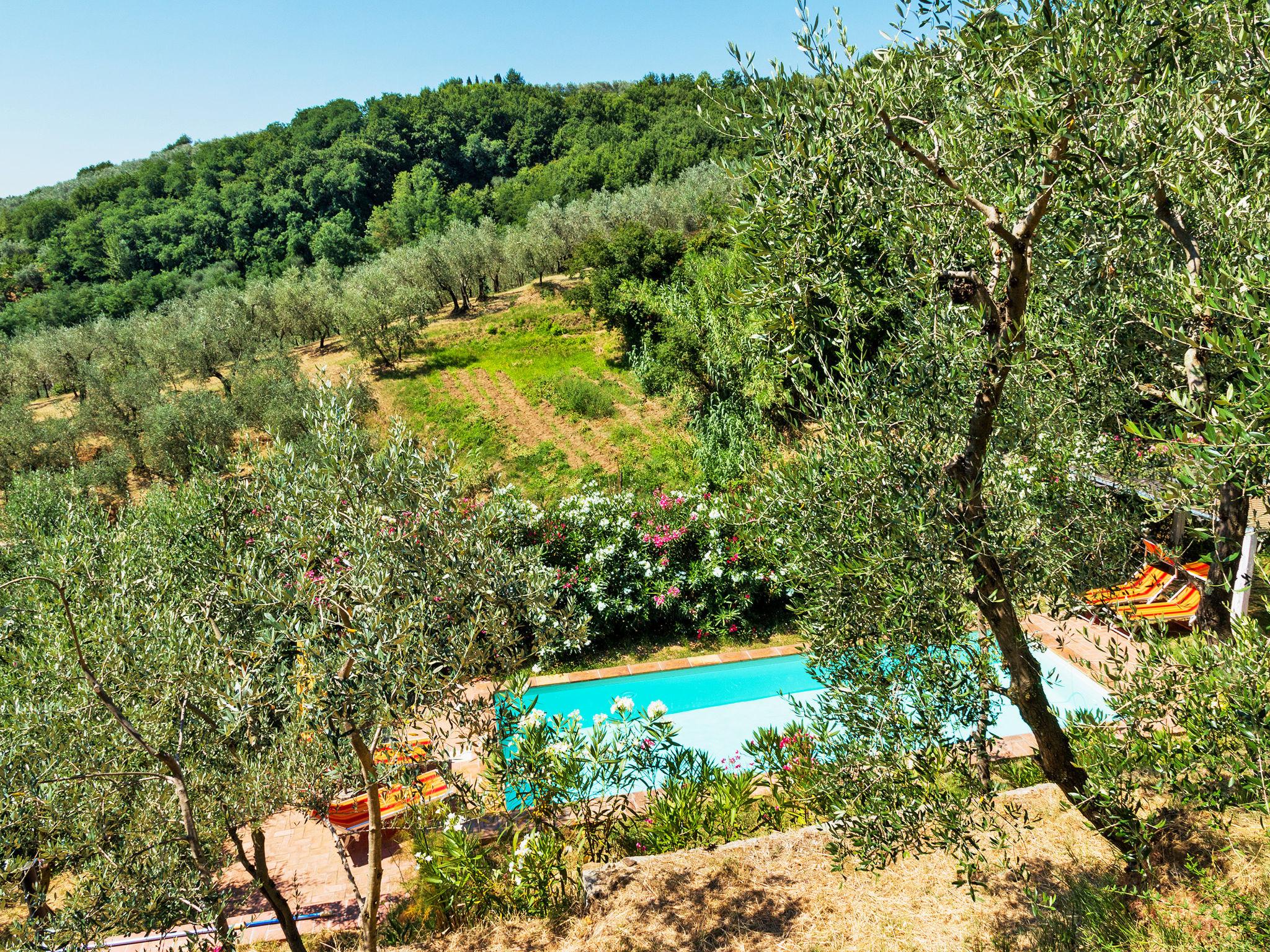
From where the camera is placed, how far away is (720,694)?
12.1 meters

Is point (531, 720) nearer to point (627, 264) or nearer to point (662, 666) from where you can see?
point (662, 666)

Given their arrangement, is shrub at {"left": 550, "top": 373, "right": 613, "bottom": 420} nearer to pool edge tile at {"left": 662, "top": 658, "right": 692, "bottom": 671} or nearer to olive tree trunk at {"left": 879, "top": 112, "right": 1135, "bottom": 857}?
pool edge tile at {"left": 662, "top": 658, "right": 692, "bottom": 671}

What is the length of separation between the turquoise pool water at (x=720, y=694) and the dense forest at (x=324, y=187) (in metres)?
56.8

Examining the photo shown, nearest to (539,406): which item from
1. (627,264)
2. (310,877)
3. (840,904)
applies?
(627,264)

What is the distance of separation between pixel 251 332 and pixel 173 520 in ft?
95.7

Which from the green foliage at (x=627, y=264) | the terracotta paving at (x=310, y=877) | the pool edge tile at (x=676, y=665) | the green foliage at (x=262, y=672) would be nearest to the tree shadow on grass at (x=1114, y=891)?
the green foliage at (x=262, y=672)

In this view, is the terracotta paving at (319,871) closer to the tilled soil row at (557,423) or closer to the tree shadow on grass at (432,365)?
the tilled soil row at (557,423)

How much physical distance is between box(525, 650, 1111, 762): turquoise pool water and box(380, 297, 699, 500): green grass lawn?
821 centimetres

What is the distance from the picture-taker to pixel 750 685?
1219 centimetres

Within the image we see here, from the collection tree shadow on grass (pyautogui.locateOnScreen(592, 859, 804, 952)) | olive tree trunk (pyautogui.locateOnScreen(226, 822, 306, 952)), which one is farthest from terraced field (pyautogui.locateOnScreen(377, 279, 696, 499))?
olive tree trunk (pyautogui.locateOnScreen(226, 822, 306, 952))

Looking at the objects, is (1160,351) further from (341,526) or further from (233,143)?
(233,143)

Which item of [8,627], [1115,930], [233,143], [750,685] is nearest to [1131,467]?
[1115,930]

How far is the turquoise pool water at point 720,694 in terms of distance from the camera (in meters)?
11.2

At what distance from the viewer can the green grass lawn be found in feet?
74.2
